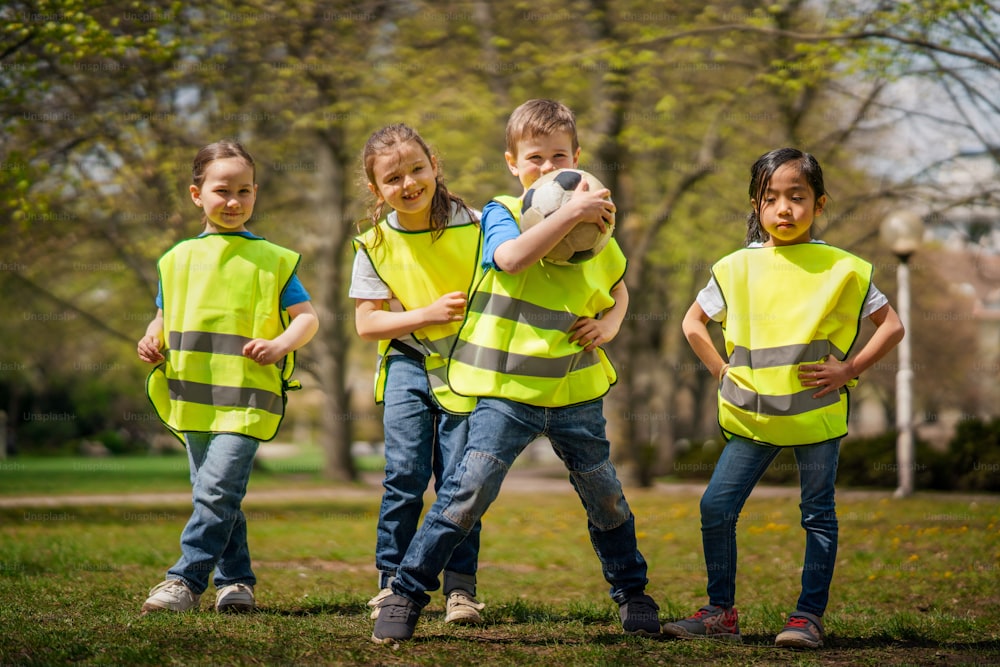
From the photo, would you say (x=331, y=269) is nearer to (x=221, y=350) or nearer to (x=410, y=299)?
(x=221, y=350)

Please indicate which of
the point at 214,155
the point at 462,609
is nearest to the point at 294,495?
the point at 214,155

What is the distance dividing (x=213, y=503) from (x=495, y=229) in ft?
6.05

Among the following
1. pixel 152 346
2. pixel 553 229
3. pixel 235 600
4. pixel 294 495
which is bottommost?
pixel 294 495

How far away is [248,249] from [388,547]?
155 cm

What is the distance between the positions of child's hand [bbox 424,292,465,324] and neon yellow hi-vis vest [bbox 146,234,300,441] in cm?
102

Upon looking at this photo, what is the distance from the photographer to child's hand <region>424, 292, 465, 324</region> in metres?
4.36

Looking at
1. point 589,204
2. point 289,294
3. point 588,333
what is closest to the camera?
point 589,204

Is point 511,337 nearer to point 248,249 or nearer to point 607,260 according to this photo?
point 607,260

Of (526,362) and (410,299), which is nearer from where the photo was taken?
(526,362)

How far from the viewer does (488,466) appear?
4039mm

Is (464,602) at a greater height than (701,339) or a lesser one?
lesser

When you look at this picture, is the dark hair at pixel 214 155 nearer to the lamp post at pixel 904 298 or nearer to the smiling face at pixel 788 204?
the smiling face at pixel 788 204

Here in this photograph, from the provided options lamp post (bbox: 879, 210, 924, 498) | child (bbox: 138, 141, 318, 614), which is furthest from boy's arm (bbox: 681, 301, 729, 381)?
lamp post (bbox: 879, 210, 924, 498)

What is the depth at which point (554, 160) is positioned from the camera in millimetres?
4266
